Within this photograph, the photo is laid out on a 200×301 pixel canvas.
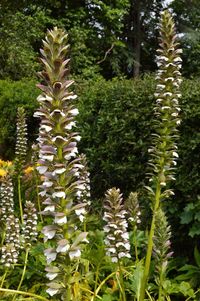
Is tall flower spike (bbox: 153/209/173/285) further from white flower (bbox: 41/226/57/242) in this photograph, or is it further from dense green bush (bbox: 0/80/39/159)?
dense green bush (bbox: 0/80/39/159)

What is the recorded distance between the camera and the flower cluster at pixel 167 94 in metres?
3.19

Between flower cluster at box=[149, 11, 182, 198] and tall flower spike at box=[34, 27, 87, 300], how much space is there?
1254 mm

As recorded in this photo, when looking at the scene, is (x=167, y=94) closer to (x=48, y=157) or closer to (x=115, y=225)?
(x=115, y=225)

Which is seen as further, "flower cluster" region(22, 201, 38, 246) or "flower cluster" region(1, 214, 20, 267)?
"flower cluster" region(22, 201, 38, 246)

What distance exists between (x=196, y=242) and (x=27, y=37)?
49.8ft

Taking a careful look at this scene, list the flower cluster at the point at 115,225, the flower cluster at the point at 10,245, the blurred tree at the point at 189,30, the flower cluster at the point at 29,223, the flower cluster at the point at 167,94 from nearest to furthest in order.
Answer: the flower cluster at the point at 115,225 < the flower cluster at the point at 167,94 < the flower cluster at the point at 10,245 < the flower cluster at the point at 29,223 < the blurred tree at the point at 189,30

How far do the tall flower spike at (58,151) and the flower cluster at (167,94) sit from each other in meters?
1.25

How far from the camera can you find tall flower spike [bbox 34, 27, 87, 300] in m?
2.01

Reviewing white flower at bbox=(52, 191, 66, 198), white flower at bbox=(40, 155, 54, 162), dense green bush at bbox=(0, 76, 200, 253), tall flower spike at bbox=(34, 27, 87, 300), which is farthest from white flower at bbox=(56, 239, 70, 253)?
dense green bush at bbox=(0, 76, 200, 253)

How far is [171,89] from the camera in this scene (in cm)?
323

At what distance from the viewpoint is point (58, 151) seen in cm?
204

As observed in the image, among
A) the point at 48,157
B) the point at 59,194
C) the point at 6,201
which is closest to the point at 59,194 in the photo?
the point at 59,194

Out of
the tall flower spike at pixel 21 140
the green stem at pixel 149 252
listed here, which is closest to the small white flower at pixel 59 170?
the green stem at pixel 149 252

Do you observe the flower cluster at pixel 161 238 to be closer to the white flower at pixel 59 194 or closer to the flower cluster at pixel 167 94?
the flower cluster at pixel 167 94
